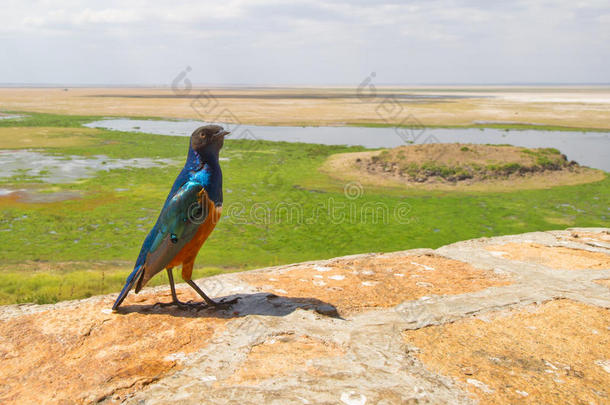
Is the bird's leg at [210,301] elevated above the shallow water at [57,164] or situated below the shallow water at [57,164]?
above

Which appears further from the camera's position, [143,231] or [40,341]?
[143,231]

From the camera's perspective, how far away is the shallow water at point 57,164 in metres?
22.3

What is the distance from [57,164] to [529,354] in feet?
86.9

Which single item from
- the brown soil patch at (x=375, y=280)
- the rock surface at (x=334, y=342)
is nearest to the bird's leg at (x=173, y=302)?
the rock surface at (x=334, y=342)

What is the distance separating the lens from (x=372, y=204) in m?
18.5

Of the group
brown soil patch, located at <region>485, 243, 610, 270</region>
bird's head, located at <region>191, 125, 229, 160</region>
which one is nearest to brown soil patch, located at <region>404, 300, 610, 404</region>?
brown soil patch, located at <region>485, 243, 610, 270</region>

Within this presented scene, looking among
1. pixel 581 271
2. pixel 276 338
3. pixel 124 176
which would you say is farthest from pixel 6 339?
pixel 124 176

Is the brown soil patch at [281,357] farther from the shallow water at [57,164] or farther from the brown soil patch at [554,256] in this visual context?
the shallow water at [57,164]

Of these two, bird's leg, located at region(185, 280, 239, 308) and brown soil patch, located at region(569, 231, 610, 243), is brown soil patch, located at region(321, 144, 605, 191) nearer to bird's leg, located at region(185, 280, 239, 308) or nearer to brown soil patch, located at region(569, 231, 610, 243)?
brown soil patch, located at region(569, 231, 610, 243)

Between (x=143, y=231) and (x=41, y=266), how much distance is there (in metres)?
3.37

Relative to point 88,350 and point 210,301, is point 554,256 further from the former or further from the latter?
point 88,350

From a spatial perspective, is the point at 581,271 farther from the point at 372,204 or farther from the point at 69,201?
the point at 69,201

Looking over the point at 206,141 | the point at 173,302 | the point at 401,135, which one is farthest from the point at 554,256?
the point at 401,135

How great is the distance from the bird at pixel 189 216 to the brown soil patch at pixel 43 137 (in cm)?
3114
